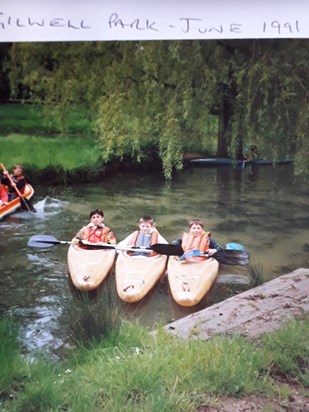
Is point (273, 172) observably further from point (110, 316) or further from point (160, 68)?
point (110, 316)

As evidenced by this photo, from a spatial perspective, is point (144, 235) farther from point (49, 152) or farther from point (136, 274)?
point (49, 152)

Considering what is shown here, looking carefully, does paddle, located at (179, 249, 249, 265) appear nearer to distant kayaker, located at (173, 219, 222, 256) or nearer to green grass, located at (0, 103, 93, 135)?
distant kayaker, located at (173, 219, 222, 256)

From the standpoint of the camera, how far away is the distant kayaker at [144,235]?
1.23m

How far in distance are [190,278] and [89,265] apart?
0.26 metres

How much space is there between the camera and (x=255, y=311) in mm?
1207

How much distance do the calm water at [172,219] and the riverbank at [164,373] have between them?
0.13m

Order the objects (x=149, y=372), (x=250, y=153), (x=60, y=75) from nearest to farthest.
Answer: (x=149, y=372) → (x=60, y=75) → (x=250, y=153)

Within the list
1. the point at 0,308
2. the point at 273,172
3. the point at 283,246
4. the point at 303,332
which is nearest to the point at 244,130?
the point at 273,172

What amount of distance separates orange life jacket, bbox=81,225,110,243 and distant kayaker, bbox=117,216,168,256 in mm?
45

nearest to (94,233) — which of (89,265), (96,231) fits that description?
(96,231)

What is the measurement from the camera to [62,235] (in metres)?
1.21

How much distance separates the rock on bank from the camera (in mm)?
1152


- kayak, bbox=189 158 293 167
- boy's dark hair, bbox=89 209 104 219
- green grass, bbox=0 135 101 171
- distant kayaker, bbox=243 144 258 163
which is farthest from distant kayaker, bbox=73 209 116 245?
distant kayaker, bbox=243 144 258 163

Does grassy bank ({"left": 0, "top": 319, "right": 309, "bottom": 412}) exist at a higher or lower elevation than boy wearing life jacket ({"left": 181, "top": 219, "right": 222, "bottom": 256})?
lower
